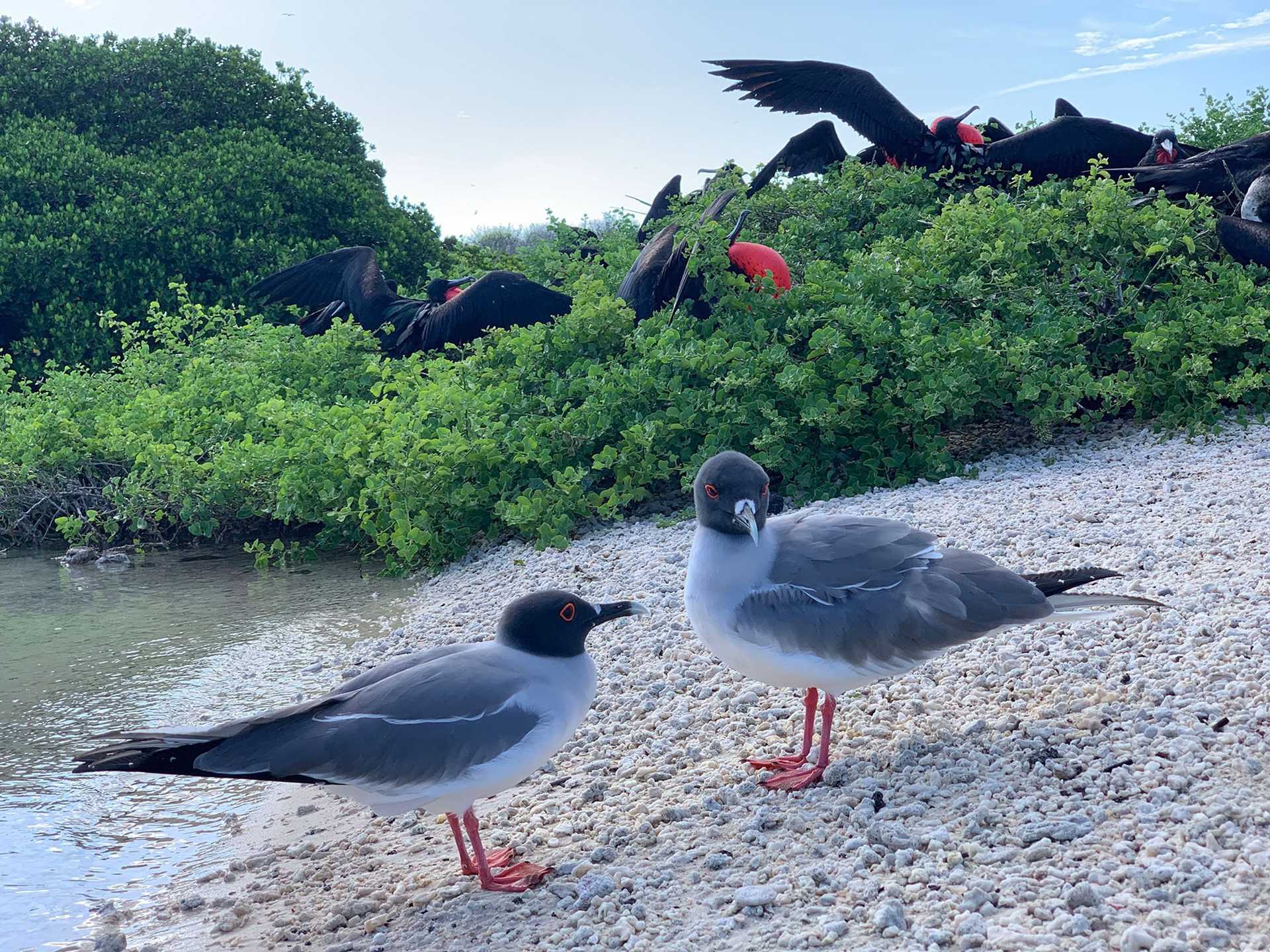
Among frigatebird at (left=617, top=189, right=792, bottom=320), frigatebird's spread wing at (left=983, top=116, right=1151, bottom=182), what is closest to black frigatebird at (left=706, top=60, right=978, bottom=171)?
frigatebird's spread wing at (left=983, top=116, right=1151, bottom=182)

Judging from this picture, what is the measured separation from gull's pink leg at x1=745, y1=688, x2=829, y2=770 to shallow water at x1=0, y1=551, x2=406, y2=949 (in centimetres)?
185

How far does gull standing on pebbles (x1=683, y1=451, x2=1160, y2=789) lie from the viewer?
323cm

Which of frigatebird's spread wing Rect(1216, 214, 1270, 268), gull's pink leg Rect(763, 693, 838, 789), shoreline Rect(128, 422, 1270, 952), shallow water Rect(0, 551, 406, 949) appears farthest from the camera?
frigatebird's spread wing Rect(1216, 214, 1270, 268)

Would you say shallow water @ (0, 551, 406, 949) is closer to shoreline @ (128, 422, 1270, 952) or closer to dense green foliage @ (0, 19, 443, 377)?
shoreline @ (128, 422, 1270, 952)

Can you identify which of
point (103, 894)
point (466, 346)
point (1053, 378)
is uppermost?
point (466, 346)

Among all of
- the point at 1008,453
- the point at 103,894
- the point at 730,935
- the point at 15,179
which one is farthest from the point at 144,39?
the point at 730,935

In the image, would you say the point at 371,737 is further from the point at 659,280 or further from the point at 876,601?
the point at 659,280

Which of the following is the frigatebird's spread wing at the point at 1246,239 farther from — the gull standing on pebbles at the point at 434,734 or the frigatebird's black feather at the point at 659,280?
the gull standing on pebbles at the point at 434,734

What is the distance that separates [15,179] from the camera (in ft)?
52.0

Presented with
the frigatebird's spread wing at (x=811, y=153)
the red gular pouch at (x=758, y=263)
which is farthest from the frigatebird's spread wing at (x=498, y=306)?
the frigatebird's spread wing at (x=811, y=153)

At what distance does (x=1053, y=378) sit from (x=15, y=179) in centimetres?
1493

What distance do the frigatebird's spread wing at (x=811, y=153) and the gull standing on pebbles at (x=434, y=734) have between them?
9.93m

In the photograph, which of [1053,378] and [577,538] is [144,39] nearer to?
[577,538]

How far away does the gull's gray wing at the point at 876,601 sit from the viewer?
323 centimetres
